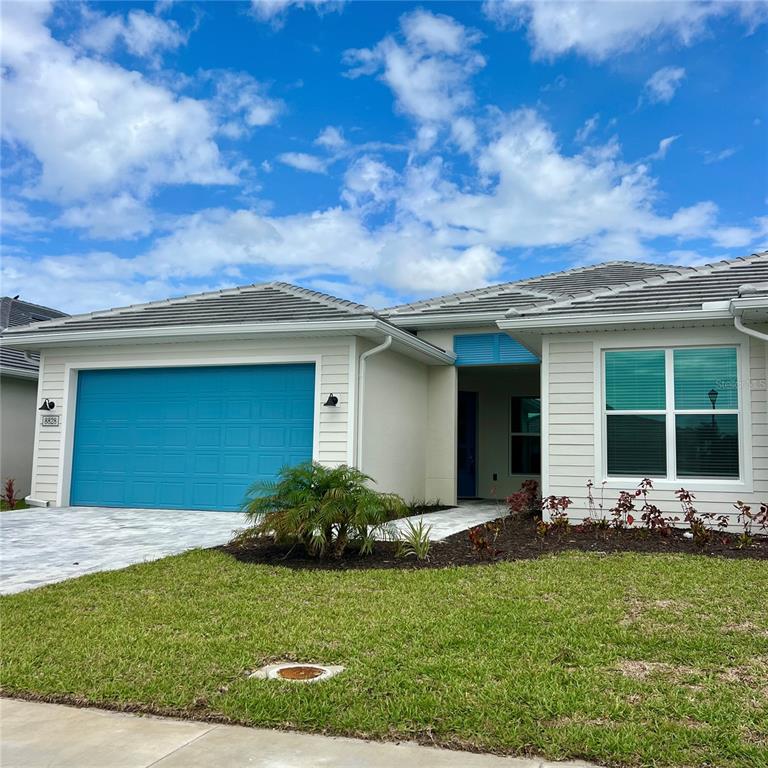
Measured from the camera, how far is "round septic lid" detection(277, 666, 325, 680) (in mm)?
3611

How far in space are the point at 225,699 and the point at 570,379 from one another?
7129mm

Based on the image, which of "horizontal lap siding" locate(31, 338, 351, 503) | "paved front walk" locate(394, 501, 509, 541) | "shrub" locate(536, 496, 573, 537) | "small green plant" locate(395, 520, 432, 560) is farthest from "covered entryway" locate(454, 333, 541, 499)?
"small green plant" locate(395, 520, 432, 560)

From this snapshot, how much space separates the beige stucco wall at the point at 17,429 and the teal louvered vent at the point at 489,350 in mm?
9416

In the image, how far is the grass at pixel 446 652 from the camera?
296cm

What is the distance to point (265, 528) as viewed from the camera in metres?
6.86

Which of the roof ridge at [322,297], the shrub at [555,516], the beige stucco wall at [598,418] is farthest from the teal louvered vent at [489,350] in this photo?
the shrub at [555,516]

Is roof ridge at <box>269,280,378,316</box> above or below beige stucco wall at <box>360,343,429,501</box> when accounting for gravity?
above

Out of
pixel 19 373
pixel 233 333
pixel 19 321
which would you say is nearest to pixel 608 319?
pixel 233 333

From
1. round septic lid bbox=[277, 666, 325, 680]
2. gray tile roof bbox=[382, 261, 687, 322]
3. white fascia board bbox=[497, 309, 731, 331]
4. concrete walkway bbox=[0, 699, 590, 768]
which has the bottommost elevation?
concrete walkway bbox=[0, 699, 590, 768]

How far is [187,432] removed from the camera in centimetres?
1126

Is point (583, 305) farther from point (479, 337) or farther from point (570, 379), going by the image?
point (479, 337)

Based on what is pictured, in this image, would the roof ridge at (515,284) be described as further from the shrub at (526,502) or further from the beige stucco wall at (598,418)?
the shrub at (526,502)

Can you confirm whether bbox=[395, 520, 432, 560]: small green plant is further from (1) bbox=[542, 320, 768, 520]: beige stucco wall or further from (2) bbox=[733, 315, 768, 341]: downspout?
(2) bbox=[733, 315, 768, 341]: downspout

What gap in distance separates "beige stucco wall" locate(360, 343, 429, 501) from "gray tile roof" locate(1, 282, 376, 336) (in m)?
1.17
